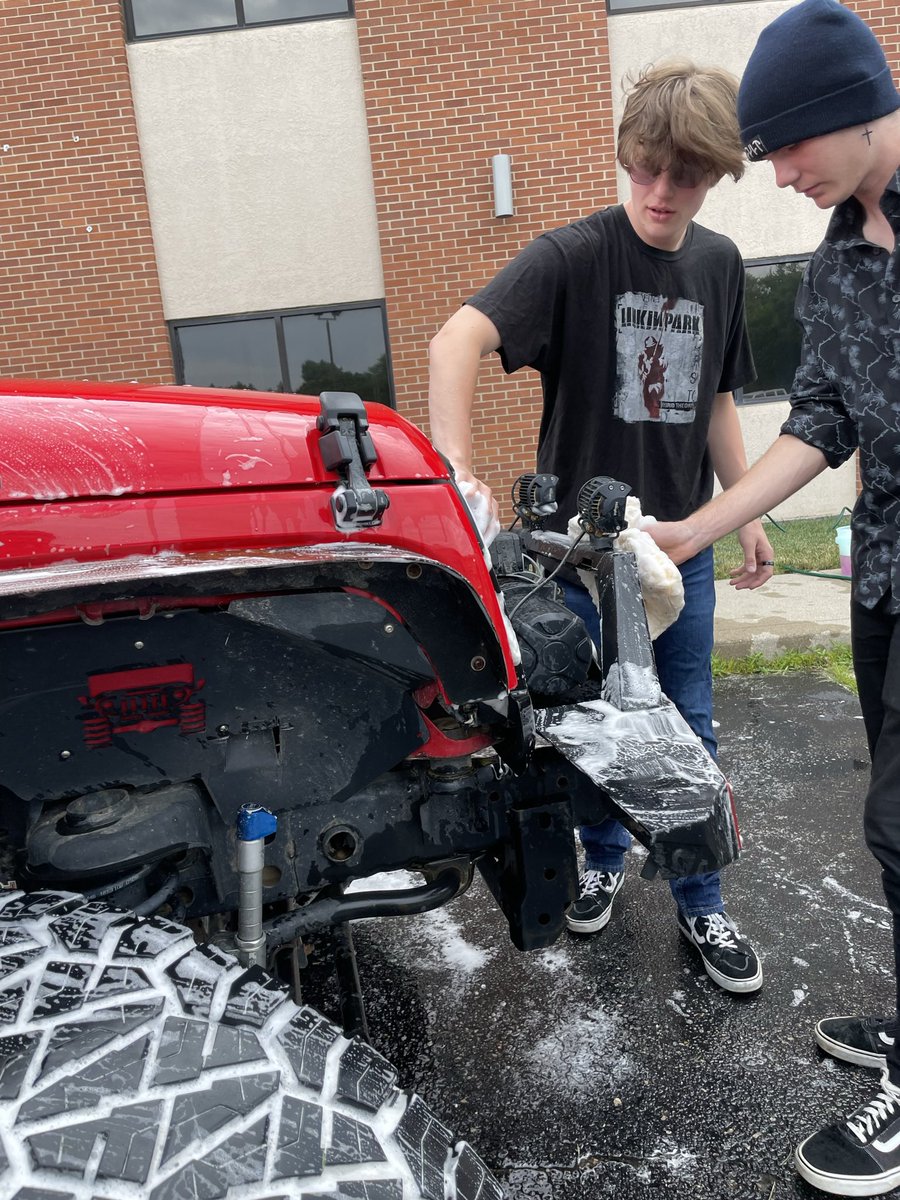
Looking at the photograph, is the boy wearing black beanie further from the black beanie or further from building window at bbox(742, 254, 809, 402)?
building window at bbox(742, 254, 809, 402)

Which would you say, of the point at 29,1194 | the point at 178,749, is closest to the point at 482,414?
the point at 178,749

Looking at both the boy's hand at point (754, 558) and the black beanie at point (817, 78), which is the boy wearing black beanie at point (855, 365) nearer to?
the black beanie at point (817, 78)

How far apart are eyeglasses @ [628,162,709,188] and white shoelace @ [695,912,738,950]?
1939 mm

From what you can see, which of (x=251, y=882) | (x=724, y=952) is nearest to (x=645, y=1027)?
(x=724, y=952)

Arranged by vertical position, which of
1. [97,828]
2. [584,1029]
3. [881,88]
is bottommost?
[584,1029]

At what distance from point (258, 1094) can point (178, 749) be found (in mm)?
554

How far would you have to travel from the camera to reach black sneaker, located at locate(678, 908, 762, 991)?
91.7 inches

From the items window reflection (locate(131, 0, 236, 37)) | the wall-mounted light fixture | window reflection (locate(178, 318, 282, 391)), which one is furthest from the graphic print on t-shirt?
window reflection (locate(131, 0, 236, 37))

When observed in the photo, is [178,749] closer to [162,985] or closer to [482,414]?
[162,985]

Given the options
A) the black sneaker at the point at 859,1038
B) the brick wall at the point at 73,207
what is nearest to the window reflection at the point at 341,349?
the brick wall at the point at 73,207

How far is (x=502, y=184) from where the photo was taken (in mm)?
7523

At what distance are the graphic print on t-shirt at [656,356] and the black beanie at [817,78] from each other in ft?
2.50

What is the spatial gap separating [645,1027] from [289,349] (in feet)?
23.6

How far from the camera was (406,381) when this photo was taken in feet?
26.6
